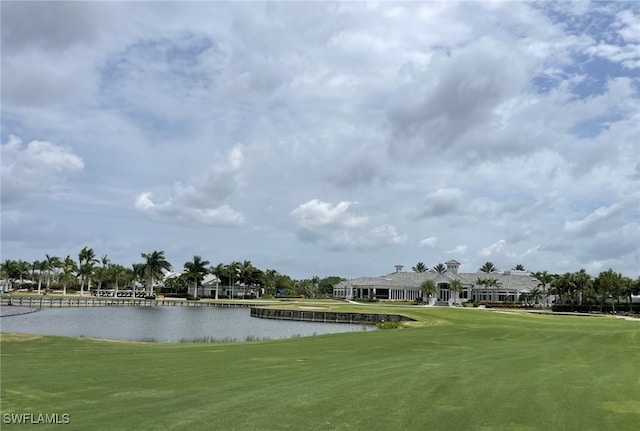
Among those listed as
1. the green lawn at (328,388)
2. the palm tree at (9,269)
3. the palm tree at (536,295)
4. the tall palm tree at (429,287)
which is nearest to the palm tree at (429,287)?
the tall palm tree at (429,287)

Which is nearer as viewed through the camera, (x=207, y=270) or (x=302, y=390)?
(x=302, y=390)

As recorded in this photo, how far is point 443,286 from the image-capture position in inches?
4432

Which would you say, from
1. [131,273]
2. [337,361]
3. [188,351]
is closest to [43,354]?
[188,351]

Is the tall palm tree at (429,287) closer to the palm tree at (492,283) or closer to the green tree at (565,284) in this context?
the palm tree at (492,283)

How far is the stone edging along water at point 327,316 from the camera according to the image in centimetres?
6299

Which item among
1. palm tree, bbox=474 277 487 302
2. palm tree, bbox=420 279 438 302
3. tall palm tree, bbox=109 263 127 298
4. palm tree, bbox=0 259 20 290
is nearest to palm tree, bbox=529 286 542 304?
palm tree, bbox=474 277 487 302

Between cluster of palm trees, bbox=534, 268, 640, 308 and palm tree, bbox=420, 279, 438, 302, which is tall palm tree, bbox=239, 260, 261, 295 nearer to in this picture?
palm tree, bbox=420, 279, 438, 302

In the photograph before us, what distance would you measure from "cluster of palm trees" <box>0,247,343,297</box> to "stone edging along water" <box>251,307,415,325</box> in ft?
204

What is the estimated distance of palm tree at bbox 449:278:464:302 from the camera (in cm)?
10631

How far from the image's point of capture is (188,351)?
23.1 meters

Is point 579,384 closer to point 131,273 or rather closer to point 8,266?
point 131,273

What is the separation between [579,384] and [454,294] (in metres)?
98.3

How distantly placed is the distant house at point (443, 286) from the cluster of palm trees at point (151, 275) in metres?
22.0

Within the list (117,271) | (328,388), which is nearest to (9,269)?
(117,271)
